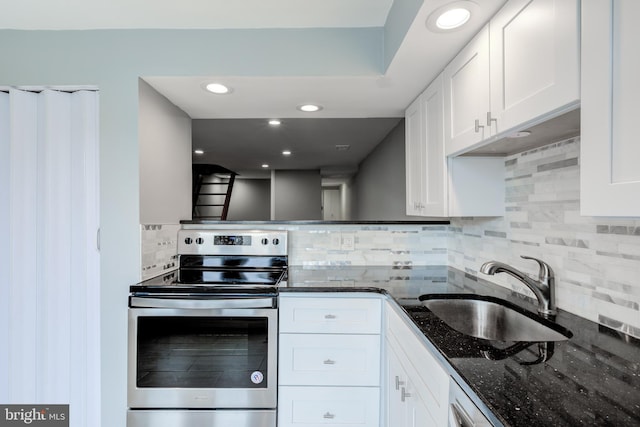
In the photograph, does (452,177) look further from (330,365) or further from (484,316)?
(330,365)

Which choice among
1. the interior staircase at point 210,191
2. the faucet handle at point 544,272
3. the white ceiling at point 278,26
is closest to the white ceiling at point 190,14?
the white ceiling at point 278,26

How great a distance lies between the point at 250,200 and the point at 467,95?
149cm

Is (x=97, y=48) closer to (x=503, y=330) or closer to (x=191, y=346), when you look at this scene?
(x=191, y=346)

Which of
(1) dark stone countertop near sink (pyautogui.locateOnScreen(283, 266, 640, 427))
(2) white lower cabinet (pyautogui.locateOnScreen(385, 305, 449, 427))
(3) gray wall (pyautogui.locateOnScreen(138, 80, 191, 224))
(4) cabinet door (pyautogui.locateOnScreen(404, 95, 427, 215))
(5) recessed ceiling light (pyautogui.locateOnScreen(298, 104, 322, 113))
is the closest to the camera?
(1) dark stone countertop near sink (pyautogui.locateOnScreen(283, 266, 640, 427))

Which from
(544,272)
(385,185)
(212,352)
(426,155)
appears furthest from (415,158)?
(212,352)

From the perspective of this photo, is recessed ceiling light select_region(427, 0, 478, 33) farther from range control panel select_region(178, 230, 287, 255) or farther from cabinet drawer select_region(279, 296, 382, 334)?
range control panel select_region(178, 230, 287, 255)

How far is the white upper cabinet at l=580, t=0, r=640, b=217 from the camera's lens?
2.00ft

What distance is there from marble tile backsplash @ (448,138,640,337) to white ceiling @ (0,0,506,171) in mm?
623

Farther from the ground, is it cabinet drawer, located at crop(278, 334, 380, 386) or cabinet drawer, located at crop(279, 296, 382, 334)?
cabinet drawer, located at crop(279, 296, 382, 334)

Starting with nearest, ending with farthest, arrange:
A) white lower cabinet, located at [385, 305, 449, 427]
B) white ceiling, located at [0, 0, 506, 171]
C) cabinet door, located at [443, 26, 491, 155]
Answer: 1. white lower cabinet, located at [385, 305, 449, 427]
2. cabinet door, located at [443, 26, 491, 155]
3. white ceiling, located at [0, 0, 506, 171]

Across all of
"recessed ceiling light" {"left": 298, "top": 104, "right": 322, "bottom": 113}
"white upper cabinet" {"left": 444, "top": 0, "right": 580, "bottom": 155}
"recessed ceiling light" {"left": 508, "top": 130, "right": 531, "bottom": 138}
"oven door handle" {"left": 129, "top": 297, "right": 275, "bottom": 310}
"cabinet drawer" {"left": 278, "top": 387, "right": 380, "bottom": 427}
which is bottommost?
"cabinet drawer" {"left": 278, "top": 387, "right": 380, "bottom": 427}

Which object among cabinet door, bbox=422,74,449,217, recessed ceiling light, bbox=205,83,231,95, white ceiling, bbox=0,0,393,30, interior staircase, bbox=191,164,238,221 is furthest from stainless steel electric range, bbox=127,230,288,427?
white ceiling, bbox=0,0,393,30

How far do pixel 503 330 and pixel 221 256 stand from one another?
1.60 m

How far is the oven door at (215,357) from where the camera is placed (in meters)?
1.57
